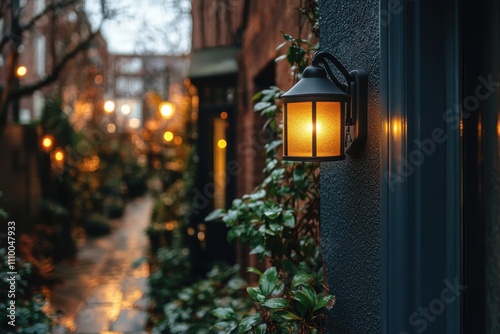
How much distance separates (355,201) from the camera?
2498 mm

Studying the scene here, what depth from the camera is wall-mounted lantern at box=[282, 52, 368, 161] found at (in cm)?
226

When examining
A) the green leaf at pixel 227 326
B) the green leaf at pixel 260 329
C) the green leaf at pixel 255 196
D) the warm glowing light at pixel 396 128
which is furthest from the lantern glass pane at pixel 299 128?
the green leaf at pixel 255 196

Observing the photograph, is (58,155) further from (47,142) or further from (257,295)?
(257,295)

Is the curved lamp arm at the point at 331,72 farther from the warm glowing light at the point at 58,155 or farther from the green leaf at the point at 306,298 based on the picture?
the warm glowing light at the point at 58,155

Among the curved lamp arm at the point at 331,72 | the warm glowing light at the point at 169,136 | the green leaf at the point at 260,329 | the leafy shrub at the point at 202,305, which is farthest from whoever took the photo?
the warm glowing light at the point at 169,136

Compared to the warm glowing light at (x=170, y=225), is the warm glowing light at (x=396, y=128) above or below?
above

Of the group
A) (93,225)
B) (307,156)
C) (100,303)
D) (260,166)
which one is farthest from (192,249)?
(93,225)

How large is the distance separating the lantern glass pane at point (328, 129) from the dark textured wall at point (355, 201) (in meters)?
0.14

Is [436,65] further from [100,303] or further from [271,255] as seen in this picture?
[100,303]

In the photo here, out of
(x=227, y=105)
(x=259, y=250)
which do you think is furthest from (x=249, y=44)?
(x=259, y=250)

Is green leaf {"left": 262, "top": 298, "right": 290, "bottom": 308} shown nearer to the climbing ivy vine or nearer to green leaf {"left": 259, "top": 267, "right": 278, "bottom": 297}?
the climbing ivy vine

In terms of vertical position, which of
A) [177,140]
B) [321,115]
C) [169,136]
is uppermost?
[169,136]

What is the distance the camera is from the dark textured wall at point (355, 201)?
2240 mm

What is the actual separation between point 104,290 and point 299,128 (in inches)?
335
